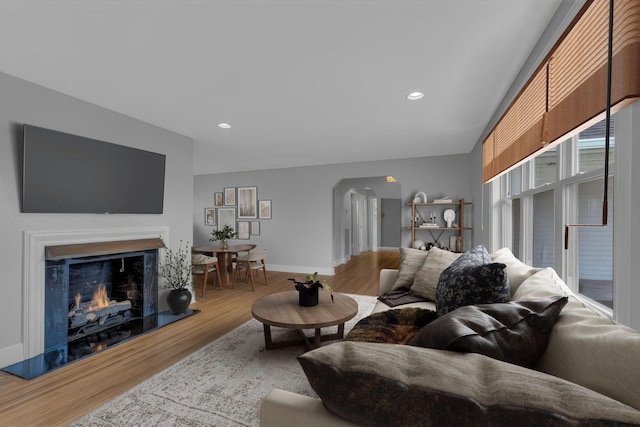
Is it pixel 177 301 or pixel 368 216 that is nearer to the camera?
pixel 177 301

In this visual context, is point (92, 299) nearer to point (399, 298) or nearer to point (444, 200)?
point (399, 298)

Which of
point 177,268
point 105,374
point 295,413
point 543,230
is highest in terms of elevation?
point 543,230

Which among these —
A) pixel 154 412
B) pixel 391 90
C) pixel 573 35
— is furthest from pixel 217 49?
pixel 154 412

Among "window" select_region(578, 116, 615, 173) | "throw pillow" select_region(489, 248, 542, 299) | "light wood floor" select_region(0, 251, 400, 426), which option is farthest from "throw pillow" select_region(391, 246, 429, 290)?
"light wood floor" select_region(0, 251, 400, 426)

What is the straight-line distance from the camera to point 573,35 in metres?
1.38

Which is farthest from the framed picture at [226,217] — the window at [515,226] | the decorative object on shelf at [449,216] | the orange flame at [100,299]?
the window at [515,226]

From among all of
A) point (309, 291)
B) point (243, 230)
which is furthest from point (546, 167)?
point (243, 230)

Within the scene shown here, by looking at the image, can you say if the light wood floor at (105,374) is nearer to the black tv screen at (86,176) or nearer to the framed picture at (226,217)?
the black tv screen at (86,176)

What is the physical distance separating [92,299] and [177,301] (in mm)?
848

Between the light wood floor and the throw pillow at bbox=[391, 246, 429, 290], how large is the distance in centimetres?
193

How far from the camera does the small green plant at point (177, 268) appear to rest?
3746 mm

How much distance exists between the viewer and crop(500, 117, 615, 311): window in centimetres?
160

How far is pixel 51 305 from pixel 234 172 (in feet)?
16.3

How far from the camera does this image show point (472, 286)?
1642 mm
